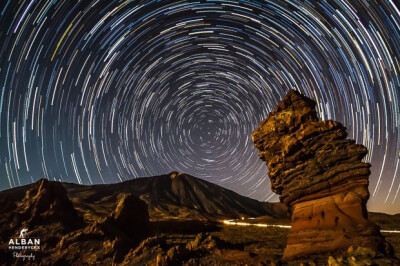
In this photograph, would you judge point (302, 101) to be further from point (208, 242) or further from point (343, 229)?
point (208, 242)

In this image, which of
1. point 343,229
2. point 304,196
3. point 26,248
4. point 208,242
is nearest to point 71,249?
point 26,248

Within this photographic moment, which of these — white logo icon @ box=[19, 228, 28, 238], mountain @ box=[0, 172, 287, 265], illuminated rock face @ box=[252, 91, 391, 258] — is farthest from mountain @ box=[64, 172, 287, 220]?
illuminated rock face @ box=[252, 91, 391, 258]

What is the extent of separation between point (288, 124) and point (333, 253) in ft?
39.1

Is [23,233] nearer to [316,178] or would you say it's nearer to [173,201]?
[316,178]

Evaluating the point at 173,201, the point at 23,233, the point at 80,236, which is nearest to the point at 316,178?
the point at 80,236

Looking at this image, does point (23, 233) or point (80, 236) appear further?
point (23, 233)

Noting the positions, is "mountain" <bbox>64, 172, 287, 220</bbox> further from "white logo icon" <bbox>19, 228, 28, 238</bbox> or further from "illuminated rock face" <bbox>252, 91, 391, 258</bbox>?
"illuminated rock face" <bbox>252, 91, 391, 258</bbox>

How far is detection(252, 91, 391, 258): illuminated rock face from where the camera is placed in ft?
53.8

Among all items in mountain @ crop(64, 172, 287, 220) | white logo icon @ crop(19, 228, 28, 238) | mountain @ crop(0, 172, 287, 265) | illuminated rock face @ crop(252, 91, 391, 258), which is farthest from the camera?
mountain @ crop(64, 172, 287, 220)

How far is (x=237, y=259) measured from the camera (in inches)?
675

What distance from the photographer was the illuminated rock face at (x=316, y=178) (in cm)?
1639

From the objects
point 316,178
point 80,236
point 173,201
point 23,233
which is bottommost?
point 173,201

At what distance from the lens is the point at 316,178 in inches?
780

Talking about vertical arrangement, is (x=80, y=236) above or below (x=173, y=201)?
above
